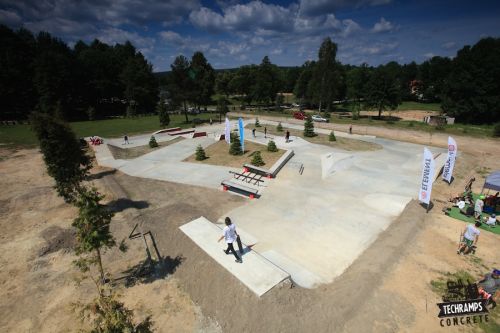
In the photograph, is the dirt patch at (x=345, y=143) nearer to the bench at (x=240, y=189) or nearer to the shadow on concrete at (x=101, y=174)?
the bench at (x=240, y=189)

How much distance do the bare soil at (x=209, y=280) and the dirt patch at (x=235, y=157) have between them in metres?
8.11

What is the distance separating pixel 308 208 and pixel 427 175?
6.96 metres

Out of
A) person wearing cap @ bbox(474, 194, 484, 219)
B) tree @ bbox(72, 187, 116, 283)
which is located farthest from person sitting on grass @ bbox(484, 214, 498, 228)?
tree @ bbox(72, 187, 116, 283)

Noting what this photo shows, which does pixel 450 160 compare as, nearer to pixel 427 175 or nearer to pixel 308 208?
pixel 427 175

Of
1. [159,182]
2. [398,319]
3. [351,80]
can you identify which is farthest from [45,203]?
[351,80]

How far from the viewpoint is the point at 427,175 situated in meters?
14.2

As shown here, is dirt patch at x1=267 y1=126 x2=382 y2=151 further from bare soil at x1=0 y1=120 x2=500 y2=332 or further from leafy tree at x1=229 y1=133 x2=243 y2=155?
bare soil at x1=0 y1=120 x2=500 y2=332

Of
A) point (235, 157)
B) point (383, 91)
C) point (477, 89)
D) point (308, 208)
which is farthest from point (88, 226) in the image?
point (477, 89)

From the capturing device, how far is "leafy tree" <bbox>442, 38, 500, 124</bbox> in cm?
4809

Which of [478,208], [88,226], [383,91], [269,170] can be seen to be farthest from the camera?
[383,91]

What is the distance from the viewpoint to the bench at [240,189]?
16203 millimetres

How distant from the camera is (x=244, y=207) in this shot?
15.0m

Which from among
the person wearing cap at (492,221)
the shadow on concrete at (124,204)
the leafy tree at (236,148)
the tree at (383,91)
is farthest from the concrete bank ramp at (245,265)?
the tree at (383,91)

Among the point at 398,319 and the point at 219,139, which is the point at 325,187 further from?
the point at 219,139
